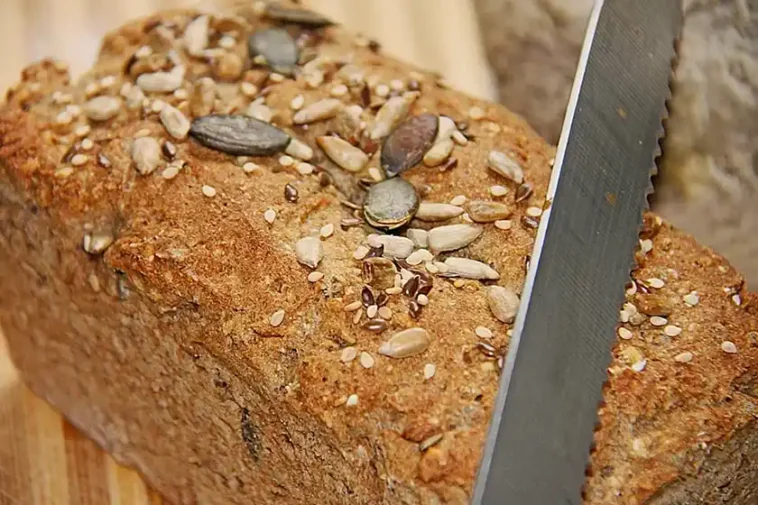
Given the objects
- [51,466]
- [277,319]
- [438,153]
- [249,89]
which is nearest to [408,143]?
[438,153]

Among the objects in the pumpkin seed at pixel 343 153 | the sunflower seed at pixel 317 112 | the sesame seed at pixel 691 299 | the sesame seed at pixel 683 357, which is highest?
the sunflower seed at pixel 317 112

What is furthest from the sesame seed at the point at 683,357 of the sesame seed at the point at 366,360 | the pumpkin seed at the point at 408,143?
the pumpkin seed at the point at 408,143

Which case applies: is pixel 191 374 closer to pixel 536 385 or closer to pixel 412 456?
pixel 412 456

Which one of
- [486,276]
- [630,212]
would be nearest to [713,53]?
[630,212]

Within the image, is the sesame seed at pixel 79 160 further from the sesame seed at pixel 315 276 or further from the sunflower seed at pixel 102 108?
the sesame seed at pixel 315 276

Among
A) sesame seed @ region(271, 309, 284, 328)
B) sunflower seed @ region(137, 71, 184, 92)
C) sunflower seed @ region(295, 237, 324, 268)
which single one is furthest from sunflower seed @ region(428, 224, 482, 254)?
sunflower seed @ region(137, 71, 184, 92)

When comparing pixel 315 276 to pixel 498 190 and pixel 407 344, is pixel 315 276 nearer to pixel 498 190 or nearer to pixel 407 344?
pixel 407 344
